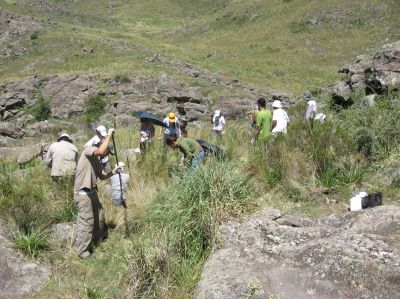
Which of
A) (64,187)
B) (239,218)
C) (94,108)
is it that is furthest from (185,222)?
(94,108)

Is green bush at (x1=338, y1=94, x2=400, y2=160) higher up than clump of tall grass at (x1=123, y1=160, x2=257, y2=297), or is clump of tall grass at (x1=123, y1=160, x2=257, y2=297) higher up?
green bush at (x1=338, y1=94, x2=400, y2=160)

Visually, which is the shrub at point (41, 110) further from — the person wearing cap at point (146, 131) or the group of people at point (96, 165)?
the group of people at point (96, 165)

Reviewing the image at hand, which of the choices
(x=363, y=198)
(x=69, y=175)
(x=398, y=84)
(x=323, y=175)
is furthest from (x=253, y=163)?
(x=398, y=84)

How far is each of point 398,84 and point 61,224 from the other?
8.70 m

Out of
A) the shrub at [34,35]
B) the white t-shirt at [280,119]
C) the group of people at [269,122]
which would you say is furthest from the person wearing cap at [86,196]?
the shrub at [34,35]

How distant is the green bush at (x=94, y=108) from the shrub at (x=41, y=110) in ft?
8.95

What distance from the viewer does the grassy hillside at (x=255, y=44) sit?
146 feet

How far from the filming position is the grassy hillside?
146 ft

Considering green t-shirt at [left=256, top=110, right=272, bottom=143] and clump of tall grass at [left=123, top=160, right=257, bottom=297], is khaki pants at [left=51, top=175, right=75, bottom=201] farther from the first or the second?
green t-shirt at [left=256, top=110, right=272, bottom=143]

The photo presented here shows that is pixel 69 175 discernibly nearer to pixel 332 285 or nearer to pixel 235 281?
pixel 235 281

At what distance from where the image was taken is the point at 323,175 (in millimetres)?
7773

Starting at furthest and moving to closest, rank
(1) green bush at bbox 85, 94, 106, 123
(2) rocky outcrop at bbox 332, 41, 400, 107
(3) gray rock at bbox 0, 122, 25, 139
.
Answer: (1) green bush at bbox 85, 94, 106, 123, (3) gray rock at bbox 0, 122, 25, 139, (2) rocky outcrop at bbox 332, 41, 400, 107

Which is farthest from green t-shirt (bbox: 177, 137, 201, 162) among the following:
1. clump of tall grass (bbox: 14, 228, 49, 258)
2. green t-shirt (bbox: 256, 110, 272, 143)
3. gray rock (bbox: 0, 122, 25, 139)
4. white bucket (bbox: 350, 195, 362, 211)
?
gray rock (bbox: 0, 122, 25, 139)

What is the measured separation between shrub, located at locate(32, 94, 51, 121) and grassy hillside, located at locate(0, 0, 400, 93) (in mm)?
6724
